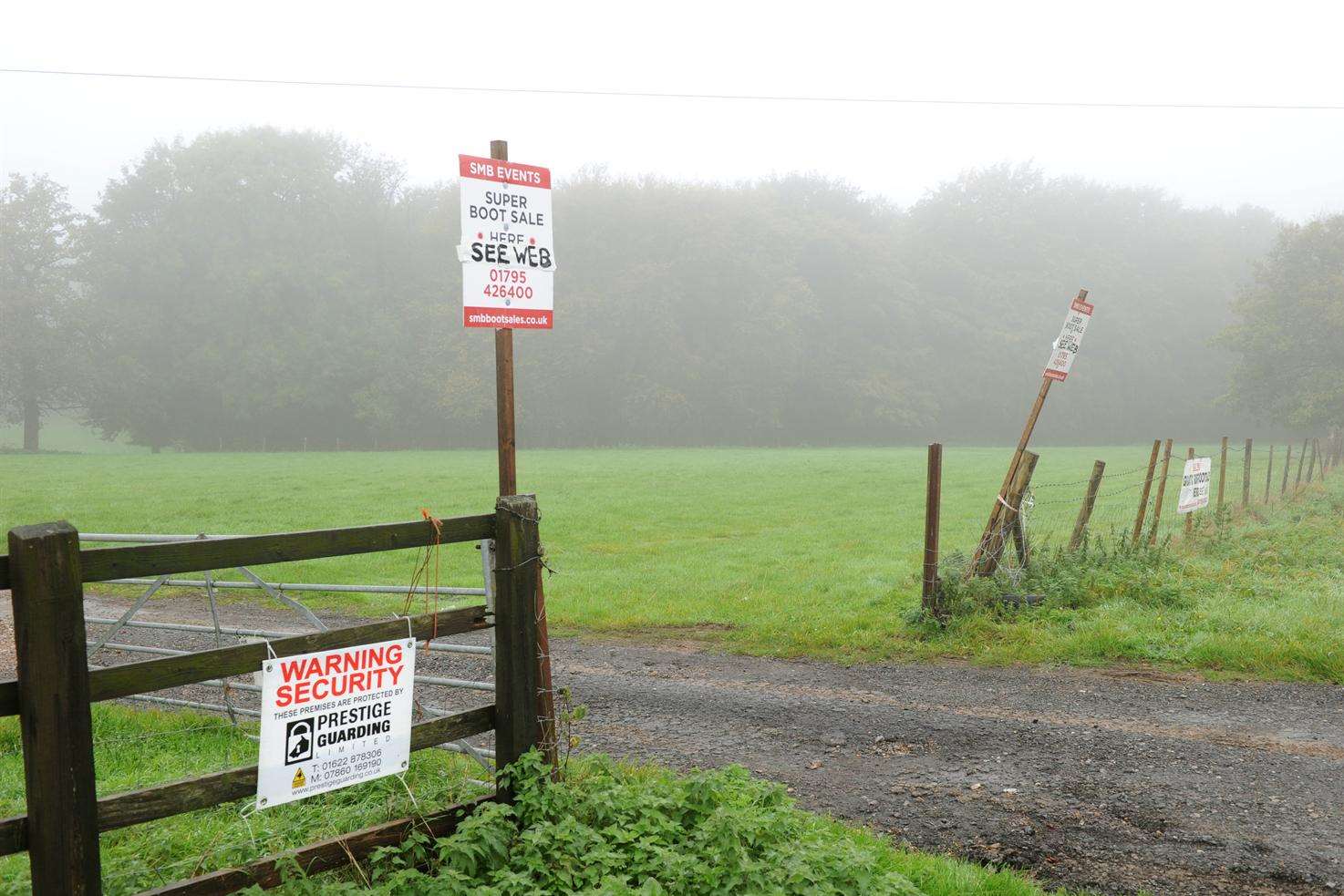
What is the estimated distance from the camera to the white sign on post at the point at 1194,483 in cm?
1273

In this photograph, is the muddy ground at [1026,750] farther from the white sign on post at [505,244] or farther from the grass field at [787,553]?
the white sign on post at [505,244]

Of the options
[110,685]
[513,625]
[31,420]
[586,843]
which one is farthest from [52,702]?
[31,420]

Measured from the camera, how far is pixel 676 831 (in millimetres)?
4363

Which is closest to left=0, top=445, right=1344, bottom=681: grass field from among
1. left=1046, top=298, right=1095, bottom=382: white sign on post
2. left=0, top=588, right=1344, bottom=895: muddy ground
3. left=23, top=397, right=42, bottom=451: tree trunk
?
left=0, top=588, right=1344, bottom=895: muddy ground

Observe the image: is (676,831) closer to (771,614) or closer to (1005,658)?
(1005,658)

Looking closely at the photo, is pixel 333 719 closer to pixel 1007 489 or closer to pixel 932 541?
pixel 932 541

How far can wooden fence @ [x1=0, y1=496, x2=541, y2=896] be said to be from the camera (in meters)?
3.27

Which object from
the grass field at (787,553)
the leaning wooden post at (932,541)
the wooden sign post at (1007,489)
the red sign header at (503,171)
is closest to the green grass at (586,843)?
the red sign header at (503,171)

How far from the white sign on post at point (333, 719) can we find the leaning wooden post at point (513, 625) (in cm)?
48

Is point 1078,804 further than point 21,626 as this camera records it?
Yes

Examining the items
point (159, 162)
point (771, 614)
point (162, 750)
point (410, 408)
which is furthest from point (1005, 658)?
point (159, 162)

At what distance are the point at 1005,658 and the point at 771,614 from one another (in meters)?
2.77

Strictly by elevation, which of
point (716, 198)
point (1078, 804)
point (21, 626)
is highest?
point (716, 198)

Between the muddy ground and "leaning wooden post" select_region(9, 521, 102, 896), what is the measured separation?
3.77 metres
